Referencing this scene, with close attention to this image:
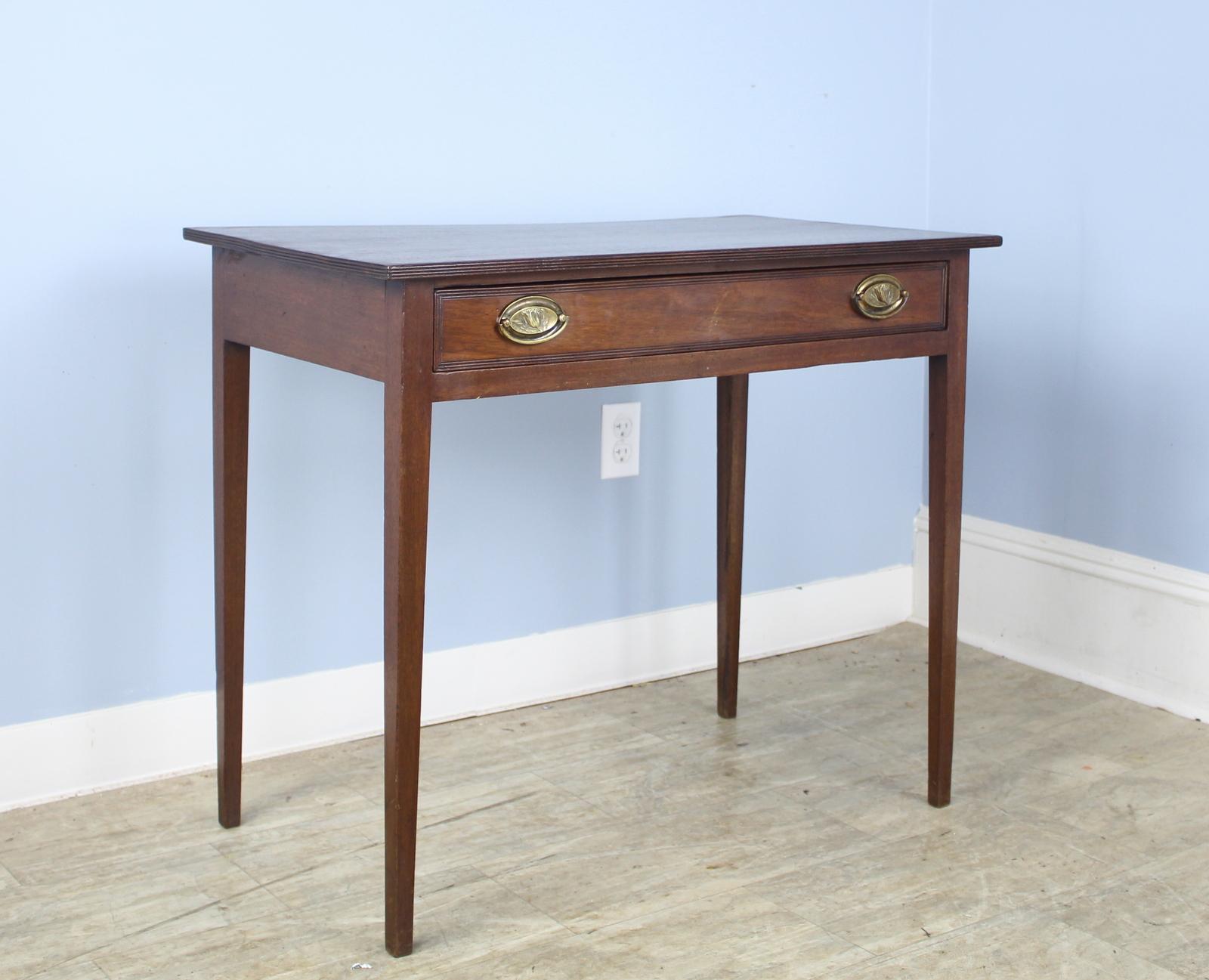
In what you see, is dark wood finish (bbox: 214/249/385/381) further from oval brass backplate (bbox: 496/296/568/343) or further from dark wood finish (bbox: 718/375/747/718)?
dark wood finish (bbox: 718/375/747/718)

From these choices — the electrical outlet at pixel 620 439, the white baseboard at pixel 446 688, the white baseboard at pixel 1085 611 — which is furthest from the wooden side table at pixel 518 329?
the white baseboard at pixel 1085 611

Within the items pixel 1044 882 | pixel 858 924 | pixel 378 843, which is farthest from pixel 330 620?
pixel 1044 882

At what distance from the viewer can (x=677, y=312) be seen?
→ 54.9 inches

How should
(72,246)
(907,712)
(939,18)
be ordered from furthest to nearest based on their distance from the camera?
(939,18) < (907,712) < (72,246)

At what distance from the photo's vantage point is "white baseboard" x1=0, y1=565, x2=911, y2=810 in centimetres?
170

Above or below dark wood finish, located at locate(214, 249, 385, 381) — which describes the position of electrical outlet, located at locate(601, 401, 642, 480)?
below

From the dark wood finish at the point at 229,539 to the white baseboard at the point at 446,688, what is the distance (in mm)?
167

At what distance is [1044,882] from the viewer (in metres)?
1.50

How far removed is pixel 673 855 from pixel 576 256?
662 mm

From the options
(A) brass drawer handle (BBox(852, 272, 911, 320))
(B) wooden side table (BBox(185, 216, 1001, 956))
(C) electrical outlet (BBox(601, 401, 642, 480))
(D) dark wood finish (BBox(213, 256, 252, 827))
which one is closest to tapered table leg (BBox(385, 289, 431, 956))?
(B) wooden side table (BBox(185, 216, 1001, 956))

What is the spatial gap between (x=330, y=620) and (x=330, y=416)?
0.27 metres

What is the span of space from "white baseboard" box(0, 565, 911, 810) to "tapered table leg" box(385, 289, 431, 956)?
534 millimetres

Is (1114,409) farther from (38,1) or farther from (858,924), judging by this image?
(38,1)

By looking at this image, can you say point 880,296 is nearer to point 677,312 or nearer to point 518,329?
point 677,312
